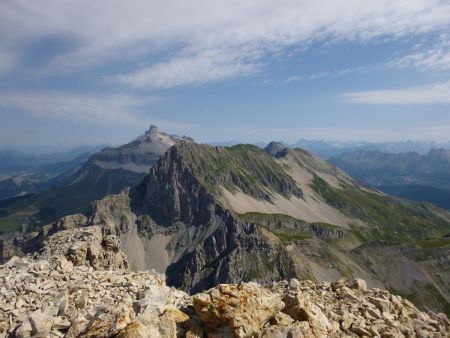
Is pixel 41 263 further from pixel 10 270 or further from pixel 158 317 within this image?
pixel 158 317

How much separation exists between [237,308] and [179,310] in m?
3.76

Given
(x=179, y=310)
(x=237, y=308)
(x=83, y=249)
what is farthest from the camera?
(x=83, y=249)

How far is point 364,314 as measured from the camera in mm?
27969

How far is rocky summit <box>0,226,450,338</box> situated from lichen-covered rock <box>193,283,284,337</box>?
0.05 m

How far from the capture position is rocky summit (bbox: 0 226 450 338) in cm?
2191

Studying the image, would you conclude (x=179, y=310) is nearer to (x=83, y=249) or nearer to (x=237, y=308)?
(x=237, y=308)

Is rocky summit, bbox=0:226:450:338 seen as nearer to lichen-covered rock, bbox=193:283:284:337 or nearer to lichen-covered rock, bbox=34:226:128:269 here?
lichen-covered rock, bbox=193:283:284:337

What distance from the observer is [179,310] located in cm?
2431

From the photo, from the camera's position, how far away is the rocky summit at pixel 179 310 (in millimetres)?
21906

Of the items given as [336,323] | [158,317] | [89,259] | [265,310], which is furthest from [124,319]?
[89,259]

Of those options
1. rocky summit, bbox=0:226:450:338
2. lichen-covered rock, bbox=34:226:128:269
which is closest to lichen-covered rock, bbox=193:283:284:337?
rocky summit, bbox=0:226:450:338

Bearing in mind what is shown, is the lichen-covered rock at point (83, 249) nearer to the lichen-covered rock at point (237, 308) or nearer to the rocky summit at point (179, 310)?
the rocky summit at point (179, 310)

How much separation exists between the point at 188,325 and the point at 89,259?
36.8 meters

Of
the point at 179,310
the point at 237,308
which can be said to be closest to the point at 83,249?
the point at 179,310
